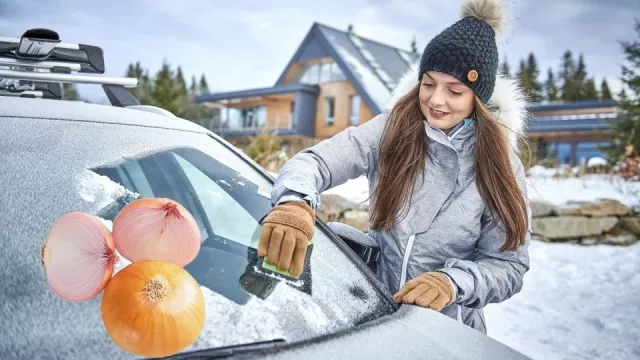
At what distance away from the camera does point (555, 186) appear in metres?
8.11

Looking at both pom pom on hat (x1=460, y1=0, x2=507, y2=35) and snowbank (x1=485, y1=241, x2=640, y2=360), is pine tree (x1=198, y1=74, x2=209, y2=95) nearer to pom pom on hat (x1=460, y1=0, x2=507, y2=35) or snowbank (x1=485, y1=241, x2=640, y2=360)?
snowbank (x1=485, y1=241, x2=640, y2=360)

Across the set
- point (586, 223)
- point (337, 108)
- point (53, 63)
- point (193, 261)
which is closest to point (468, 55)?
point (193, 261)

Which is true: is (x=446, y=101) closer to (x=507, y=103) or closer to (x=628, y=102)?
(x=507, y=103)

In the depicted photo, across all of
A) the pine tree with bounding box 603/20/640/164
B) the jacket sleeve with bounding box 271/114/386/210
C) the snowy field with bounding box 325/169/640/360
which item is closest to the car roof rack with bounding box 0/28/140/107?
the jacket sleeve with bounding box 271/114/386/210

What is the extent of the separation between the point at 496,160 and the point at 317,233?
2.01ft

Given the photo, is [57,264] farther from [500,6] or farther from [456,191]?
[500,6]

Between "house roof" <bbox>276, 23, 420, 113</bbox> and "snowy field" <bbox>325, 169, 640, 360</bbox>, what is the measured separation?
11.6 meters

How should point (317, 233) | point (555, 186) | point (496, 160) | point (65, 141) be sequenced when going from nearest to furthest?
point (65, 141)
point (317, 233)
point (496, 160)
point (555, 186)

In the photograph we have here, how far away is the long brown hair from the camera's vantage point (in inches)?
59.7

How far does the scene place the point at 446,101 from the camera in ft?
5.10

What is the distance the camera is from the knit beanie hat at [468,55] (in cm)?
154

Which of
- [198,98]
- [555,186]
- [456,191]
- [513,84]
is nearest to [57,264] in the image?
[456,191]

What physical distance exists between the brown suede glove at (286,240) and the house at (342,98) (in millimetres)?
16379

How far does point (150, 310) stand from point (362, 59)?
65.0 ft
